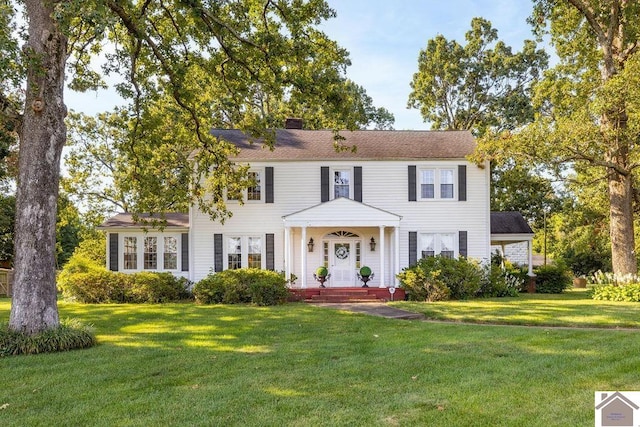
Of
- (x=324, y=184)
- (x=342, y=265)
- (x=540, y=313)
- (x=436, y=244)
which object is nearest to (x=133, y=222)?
(x=324, y=184)

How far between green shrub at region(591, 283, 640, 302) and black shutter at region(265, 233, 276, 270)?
444 inches

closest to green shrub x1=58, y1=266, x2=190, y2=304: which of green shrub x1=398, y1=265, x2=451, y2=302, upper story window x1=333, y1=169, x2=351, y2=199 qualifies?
upper story window x1=333, y1=169, x2=351, y2=199

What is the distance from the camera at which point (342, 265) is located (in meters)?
17.9

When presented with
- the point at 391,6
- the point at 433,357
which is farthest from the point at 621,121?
the point at 433,357

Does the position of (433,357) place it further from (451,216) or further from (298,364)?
(451,216)

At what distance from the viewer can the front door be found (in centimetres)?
1786

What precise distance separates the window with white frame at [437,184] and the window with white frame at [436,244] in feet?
4.87

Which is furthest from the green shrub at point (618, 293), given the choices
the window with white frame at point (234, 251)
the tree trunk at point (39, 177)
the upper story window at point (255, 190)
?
the tree trunk at point (39, 177)

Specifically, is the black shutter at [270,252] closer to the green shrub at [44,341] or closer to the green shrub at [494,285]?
the green shrub at [494,285]

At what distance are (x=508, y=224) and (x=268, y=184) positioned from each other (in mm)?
10380

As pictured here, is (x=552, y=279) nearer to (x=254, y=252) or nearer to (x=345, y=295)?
(x=345, y=295)

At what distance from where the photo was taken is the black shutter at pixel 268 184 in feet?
57.9

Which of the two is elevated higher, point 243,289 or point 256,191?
point 256,191
